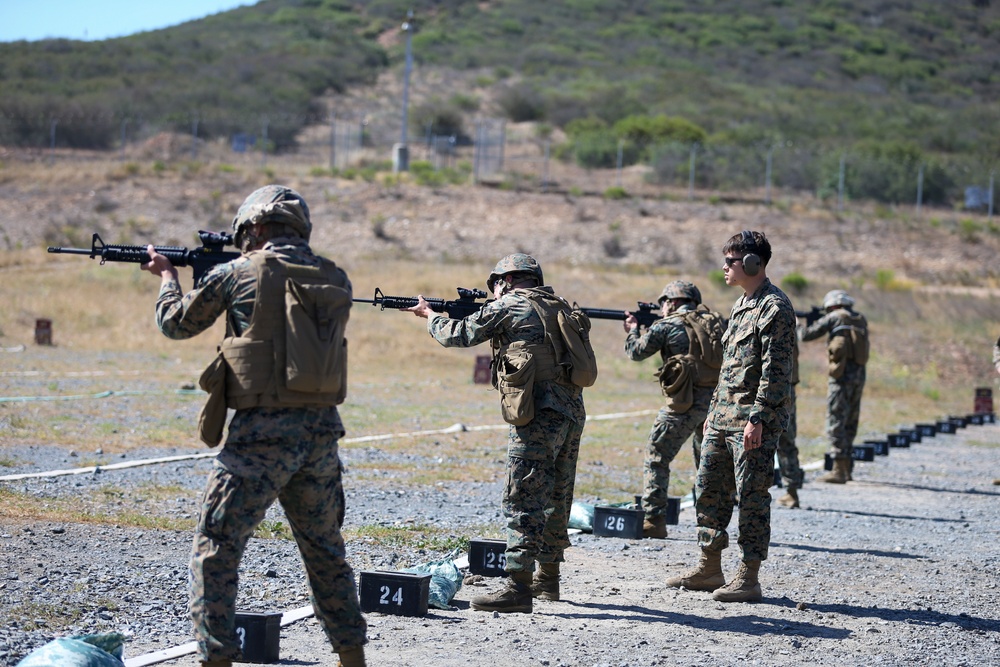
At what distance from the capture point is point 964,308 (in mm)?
36219

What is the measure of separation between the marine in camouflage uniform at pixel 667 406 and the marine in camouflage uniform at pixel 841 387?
5.06m

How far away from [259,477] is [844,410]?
1089cm

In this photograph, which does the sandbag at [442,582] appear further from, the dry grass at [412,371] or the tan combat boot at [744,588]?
the dry grass at [412,371]

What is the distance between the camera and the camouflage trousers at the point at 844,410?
48.6ft

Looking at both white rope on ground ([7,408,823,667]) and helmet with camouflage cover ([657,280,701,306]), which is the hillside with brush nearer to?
white rope on ground ([7,408,823,667])

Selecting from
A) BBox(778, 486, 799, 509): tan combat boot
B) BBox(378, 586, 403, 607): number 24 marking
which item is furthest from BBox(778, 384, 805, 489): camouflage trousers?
BBox(378, 586, 403, 607): number 24 marking

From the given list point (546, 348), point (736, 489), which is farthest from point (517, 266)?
point (736, 489)

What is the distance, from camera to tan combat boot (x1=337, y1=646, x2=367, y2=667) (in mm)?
5508

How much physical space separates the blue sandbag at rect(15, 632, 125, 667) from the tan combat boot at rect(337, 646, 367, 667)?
37.4 inches

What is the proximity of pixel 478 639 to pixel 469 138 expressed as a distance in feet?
185

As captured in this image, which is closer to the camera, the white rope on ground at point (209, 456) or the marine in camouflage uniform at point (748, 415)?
the white rope on ground at point (209, 456)

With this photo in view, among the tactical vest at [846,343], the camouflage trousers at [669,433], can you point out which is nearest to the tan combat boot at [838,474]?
the tactical vest at [846,343]

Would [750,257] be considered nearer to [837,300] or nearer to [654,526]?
[654,526]

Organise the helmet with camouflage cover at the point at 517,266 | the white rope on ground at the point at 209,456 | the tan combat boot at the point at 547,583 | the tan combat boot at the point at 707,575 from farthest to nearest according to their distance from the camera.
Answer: the tan combat boot at the point at 707,575
the tan combat boot at the point at 547,583
the helmet with camouflage cover at the point at 517,266
the white rope on ground at the point at 209,456
